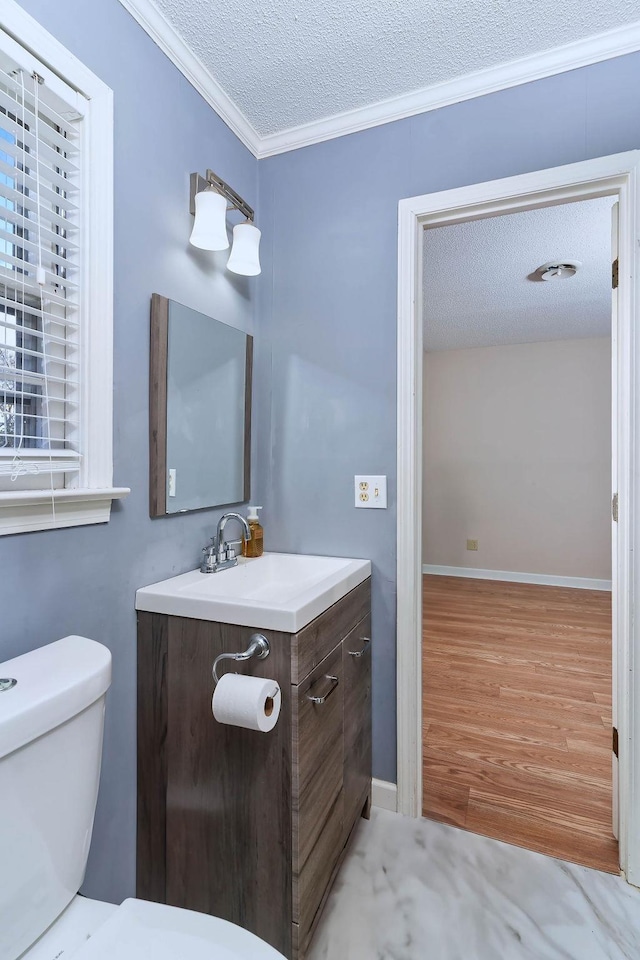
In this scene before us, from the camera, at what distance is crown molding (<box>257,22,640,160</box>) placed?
140 cm

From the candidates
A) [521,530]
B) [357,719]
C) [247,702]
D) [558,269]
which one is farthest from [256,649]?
[521,530]

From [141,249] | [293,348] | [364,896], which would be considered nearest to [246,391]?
[293,348]

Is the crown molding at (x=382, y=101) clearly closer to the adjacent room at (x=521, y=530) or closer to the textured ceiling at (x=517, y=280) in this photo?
the textured ceiling at (x=517, y=280)

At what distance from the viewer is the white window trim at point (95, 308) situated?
3.48 ft

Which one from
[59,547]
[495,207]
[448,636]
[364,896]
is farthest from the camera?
[448,636]

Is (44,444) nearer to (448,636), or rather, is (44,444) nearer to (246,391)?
(246,391)

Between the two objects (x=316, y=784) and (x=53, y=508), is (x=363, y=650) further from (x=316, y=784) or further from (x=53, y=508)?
(x=53, y=508)

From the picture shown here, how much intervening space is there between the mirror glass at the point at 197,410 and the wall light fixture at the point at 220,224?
0.20 m

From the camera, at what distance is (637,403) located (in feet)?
4.55

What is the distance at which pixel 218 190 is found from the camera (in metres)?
1.53

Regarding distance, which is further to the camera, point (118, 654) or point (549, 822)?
point (549, 822)

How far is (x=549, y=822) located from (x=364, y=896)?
70 cm

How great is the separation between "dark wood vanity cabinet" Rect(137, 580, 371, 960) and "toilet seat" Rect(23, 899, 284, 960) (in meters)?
0.30

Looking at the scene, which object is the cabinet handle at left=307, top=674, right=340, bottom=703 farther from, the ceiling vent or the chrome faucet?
the ceiling vent
